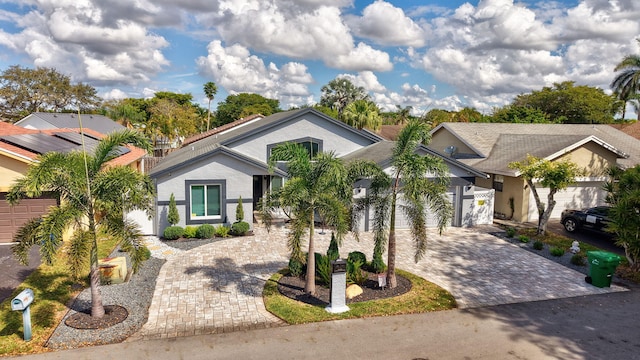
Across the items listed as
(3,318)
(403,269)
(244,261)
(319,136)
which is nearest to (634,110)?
(319,136)

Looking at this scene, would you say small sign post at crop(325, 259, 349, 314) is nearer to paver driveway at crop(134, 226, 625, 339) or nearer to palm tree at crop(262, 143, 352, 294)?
palm tree at crop(262, 143, 352, 294)

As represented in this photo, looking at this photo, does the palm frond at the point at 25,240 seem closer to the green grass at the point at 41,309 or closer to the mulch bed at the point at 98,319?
the green grass at the point at 41,309

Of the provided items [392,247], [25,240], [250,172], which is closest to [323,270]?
[392,247]

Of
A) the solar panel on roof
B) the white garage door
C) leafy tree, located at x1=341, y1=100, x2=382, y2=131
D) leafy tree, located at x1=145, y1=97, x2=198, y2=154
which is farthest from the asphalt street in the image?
leafy tree, located at x1=145, y1=97, x2=198, y2=154

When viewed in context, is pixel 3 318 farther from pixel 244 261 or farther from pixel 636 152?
pixel 636 152

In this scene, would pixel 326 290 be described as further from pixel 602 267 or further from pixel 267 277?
pixel 602 267

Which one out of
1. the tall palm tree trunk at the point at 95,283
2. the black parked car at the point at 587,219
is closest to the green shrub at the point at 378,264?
the tall palm tree trunk at the point at 95,283
